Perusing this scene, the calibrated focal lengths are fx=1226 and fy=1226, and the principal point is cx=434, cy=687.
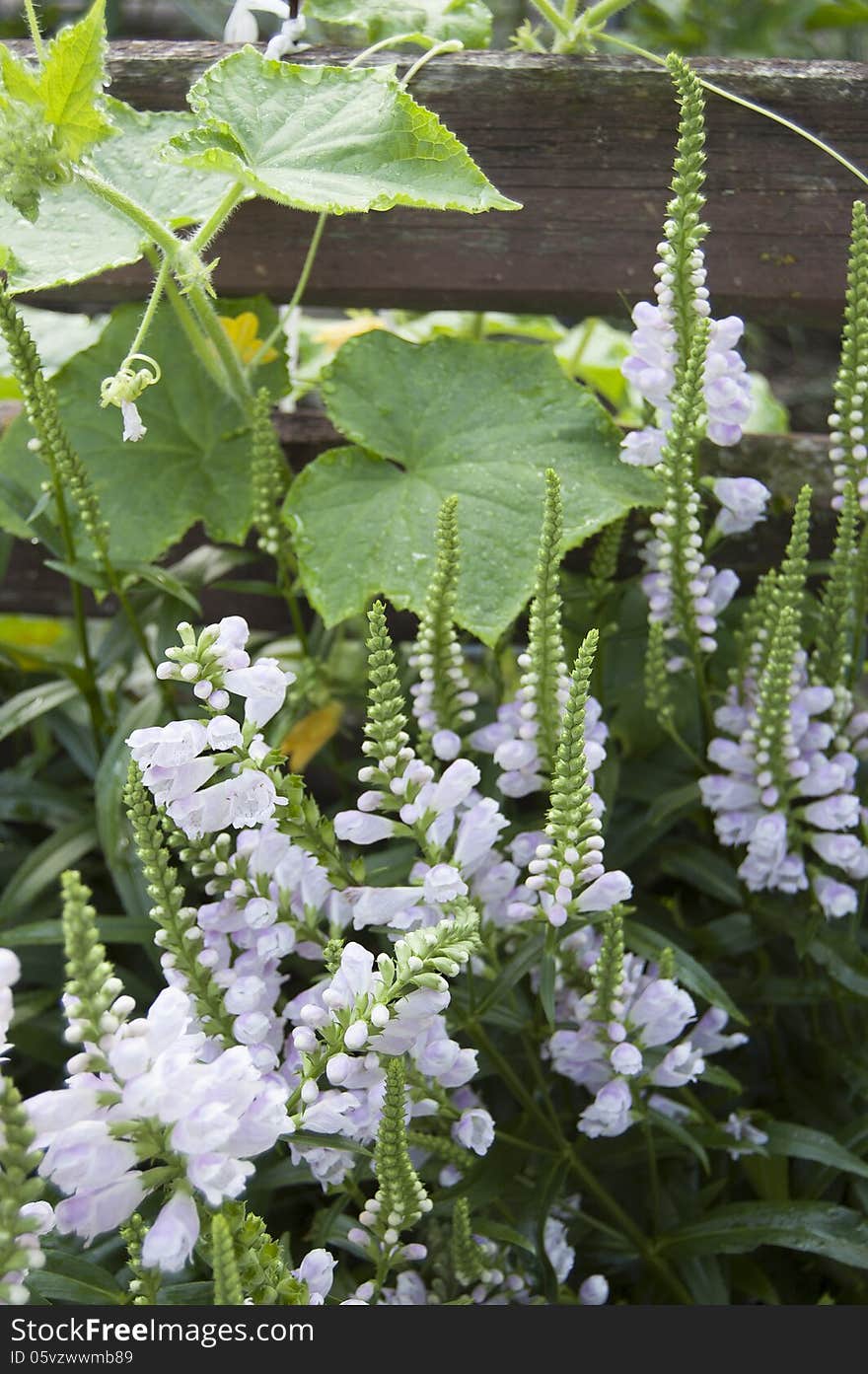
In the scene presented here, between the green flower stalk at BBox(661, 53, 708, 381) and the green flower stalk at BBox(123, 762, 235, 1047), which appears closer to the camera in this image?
the green flower stalk at BBox(123, 762, 235, 1047)

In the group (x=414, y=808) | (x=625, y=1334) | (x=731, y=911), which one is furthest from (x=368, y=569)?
(x=625, y=1334)

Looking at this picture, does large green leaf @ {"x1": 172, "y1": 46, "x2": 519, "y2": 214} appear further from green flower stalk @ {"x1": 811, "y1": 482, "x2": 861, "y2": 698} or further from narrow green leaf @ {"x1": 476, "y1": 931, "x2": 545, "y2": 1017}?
narrow green leaf @ {"x1": 476, "y1": 931, "x2": 545, "y2": 1017}

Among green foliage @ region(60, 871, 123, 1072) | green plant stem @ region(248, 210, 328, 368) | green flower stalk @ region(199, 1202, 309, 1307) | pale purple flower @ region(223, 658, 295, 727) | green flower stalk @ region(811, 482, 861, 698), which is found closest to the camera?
green foliage @ region(60, 871, 123, 1072)

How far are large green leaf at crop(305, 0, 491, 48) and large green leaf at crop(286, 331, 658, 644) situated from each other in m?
0.34

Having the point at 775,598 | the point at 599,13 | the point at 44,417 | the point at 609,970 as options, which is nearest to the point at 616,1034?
the point at 609,970

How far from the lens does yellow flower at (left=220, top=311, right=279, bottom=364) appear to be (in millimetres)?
1428

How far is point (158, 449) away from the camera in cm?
145

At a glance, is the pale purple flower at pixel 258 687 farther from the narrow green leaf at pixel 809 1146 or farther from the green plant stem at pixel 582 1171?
the narrow green leaf at pixel 809 1146

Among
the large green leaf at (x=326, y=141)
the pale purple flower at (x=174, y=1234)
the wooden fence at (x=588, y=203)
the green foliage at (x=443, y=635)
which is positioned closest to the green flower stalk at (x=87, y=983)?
the pale purple flower at (x=174, y=1234)

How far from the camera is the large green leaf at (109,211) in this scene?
1173 mm

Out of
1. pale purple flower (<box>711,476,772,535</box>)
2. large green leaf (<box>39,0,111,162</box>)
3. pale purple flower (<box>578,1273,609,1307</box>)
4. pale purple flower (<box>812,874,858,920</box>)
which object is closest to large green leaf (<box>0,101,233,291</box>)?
large green leaf (<box>39,0,111,162</box>)

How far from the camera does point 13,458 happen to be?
1.45 metres

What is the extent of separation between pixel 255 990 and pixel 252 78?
84 centimetres

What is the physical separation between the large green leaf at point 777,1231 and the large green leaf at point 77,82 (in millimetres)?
1106
